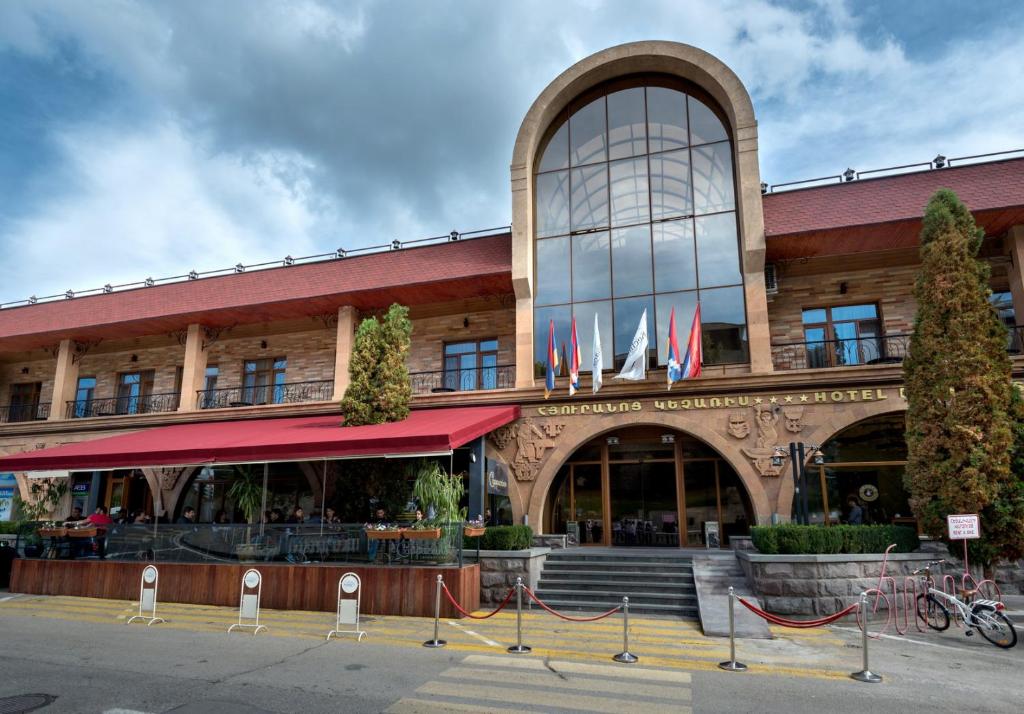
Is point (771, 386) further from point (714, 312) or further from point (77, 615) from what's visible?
point (77, 615)

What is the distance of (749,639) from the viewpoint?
9.63 meters

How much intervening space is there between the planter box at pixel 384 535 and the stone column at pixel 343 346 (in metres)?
7.63

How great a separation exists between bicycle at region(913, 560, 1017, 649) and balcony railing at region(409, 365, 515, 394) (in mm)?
10802

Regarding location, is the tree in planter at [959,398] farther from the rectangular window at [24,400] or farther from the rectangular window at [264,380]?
the rectangular window at [24,400]

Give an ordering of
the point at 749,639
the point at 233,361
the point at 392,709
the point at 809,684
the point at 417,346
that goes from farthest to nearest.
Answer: the point at 233,361
the point at 417,346
the point at 749,639
the point at 809,684
the point at 392,709

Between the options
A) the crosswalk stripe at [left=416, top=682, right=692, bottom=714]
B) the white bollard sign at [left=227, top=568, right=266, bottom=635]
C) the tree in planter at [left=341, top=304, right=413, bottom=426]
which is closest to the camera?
the crosswalk stripe at [left=416, top=682, right=692, bottom=714]

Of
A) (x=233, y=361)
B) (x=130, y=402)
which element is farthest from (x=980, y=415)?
(x=130, y=402)

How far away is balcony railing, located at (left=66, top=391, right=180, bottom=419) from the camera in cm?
2295

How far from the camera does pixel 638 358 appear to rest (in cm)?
1606

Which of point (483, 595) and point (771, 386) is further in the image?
point (771, 386)

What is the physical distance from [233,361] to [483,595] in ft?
46.4

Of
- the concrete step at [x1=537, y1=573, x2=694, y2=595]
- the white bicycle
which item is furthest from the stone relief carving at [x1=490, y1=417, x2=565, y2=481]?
the white bicycle

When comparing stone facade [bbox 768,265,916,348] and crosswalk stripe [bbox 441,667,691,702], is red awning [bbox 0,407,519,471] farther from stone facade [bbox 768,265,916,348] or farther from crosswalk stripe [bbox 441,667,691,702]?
stone facade [bbox 768,265,916,348]

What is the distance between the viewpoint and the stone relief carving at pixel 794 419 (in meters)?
15.2
